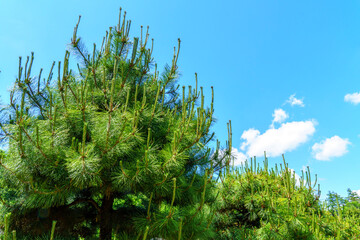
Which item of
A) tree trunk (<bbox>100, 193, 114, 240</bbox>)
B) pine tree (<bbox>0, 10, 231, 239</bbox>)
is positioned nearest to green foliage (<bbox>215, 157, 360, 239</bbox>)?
pine tree (<bbox>0, 10, 231, 239</bbox>)

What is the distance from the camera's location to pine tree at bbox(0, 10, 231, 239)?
327cm

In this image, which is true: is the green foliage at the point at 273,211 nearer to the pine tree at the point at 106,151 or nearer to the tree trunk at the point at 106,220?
the pine tree at the point at 106,151

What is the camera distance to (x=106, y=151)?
Result: 10.7 ft

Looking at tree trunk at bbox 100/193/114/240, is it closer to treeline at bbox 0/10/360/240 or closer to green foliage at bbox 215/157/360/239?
treeline at bbox 0/10/360/240

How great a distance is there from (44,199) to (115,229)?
5.70 feet

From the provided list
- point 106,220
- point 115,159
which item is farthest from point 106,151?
point 106,220

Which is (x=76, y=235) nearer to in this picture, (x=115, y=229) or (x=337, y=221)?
(x=115, y=229)

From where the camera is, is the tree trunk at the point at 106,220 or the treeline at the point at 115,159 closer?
the treeline at the point at 115,159

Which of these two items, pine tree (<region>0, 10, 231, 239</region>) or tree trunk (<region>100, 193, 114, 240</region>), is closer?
pine tree (<region>0, 10, 231, 239</region>)

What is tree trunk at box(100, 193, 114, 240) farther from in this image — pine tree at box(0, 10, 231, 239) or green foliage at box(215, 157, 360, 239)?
green foliage at box(215, 157, 360, 239)

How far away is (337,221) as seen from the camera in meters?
5.38

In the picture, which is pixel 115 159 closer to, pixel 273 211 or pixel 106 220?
pixel 106 220

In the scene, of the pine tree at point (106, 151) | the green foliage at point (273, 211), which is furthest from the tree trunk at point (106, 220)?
the green foliage at point (273, 211)

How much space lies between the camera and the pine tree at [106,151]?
3.27 m
